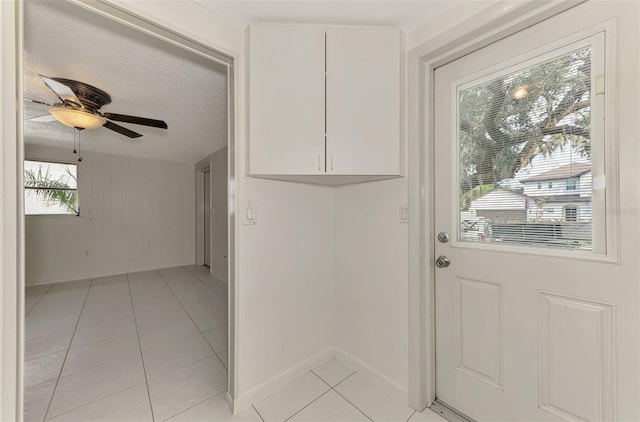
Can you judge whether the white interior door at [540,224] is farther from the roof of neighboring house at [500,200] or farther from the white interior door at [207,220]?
the white interior door at [207,220]

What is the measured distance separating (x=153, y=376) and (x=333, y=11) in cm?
265

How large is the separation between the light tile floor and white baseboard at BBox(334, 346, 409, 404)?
0.03m

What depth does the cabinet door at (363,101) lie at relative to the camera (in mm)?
1365

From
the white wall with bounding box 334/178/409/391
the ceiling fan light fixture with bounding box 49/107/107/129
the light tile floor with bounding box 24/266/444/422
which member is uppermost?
the ceiling fan light fixture with bounding box 49/107/107/129

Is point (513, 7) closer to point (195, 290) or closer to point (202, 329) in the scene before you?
point (202, 329)

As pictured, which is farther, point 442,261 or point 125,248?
point 125,248

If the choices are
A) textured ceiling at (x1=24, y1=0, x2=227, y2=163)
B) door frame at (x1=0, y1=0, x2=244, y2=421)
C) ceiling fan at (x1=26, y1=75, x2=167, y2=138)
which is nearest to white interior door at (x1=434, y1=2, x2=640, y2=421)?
textured ceiling at (x1=24, y1=0, x2=227, y2=163)

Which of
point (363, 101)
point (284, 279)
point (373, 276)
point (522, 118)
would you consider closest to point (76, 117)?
point (284, 279)

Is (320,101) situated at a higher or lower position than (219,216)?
higher

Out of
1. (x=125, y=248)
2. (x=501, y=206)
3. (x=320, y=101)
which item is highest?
(x=320, y=101)

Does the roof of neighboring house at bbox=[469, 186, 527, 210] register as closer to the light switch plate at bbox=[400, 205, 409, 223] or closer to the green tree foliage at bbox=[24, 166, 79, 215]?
the light switch plate at bbox=[400, 205, 409, 223]

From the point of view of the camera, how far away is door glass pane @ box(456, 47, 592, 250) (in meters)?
1.04

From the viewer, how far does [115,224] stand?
15.3 feet

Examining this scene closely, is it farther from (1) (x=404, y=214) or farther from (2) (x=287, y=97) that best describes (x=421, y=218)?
(2) (x=287, y=97)
